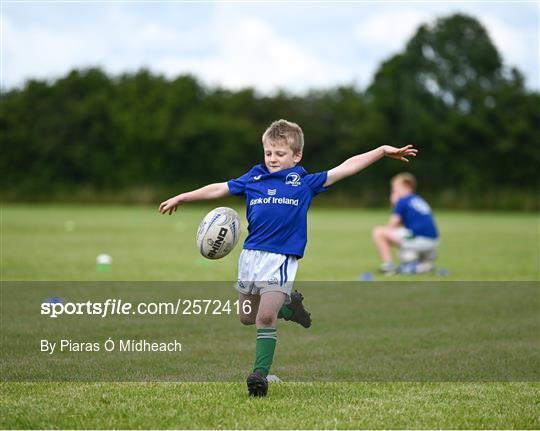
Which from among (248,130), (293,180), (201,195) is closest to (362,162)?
(293,180)

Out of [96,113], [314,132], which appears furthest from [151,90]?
[314,132]

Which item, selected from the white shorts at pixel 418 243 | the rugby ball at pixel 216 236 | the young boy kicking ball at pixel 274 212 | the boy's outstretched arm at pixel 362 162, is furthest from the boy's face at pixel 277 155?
the white shorts at pixel 418 243

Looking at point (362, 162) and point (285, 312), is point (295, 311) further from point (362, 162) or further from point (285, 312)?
point (362, 162)

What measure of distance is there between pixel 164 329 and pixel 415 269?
6915 millimetres

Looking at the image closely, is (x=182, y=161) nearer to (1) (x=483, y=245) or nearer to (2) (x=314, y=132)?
(2) (x=314, y=132)

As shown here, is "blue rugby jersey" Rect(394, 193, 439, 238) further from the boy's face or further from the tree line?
the tree line

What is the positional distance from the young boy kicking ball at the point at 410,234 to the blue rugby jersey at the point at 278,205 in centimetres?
843

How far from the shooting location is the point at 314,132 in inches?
2356

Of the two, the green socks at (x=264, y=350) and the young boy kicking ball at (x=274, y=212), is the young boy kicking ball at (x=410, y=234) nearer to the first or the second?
the young boy kicking ball at (x=274, y=212)

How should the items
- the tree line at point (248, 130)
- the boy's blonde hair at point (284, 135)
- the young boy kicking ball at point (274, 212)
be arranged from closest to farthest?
the young boy kicking ball at point (274, 212) < the boy's blonde hair at point (284, 135) < the tree line at point (248, 130)

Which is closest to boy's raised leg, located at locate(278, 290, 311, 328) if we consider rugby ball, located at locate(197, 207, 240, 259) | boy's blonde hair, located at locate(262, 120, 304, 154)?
rugby ball, located at locate(197, 207, 240, 259)

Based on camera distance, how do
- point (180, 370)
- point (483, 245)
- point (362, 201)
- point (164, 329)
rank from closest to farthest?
point (180, 370) → point (164, 329) → point (483, 245) → point (362, 201)

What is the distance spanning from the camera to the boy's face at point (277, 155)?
5.97m

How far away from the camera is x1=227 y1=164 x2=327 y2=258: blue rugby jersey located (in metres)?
5.83
